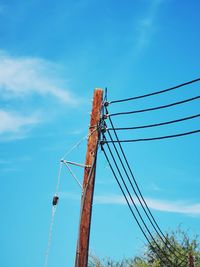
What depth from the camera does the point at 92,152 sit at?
475 inches

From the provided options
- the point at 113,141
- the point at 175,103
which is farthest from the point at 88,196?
the point at 175,103

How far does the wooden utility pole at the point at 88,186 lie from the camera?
11.0 metres

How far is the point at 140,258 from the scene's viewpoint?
137ft

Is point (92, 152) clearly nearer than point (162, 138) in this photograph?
Yes

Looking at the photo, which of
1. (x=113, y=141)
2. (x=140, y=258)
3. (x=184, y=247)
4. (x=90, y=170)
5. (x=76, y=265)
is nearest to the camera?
(x=76, y=265)

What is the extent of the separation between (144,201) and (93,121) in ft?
15.9

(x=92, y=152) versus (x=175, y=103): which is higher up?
(x=175, y=103)

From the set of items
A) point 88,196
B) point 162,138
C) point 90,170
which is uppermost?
point 162,138

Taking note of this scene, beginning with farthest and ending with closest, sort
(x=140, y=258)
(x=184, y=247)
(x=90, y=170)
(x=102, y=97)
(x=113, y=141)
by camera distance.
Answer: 1. (x=140, y=258)
2. (x=184, y=247)
3. (x=113, y=141)
4. (x=102, y=97)
5. (x=90, y=170)

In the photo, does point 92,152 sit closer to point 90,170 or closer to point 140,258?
point 90,170


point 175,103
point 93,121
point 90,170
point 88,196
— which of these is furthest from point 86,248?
point 175,103

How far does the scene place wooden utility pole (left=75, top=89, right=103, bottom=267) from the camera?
11016 mm

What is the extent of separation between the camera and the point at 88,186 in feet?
38.1

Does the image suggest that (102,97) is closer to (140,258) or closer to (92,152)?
(92,152)
